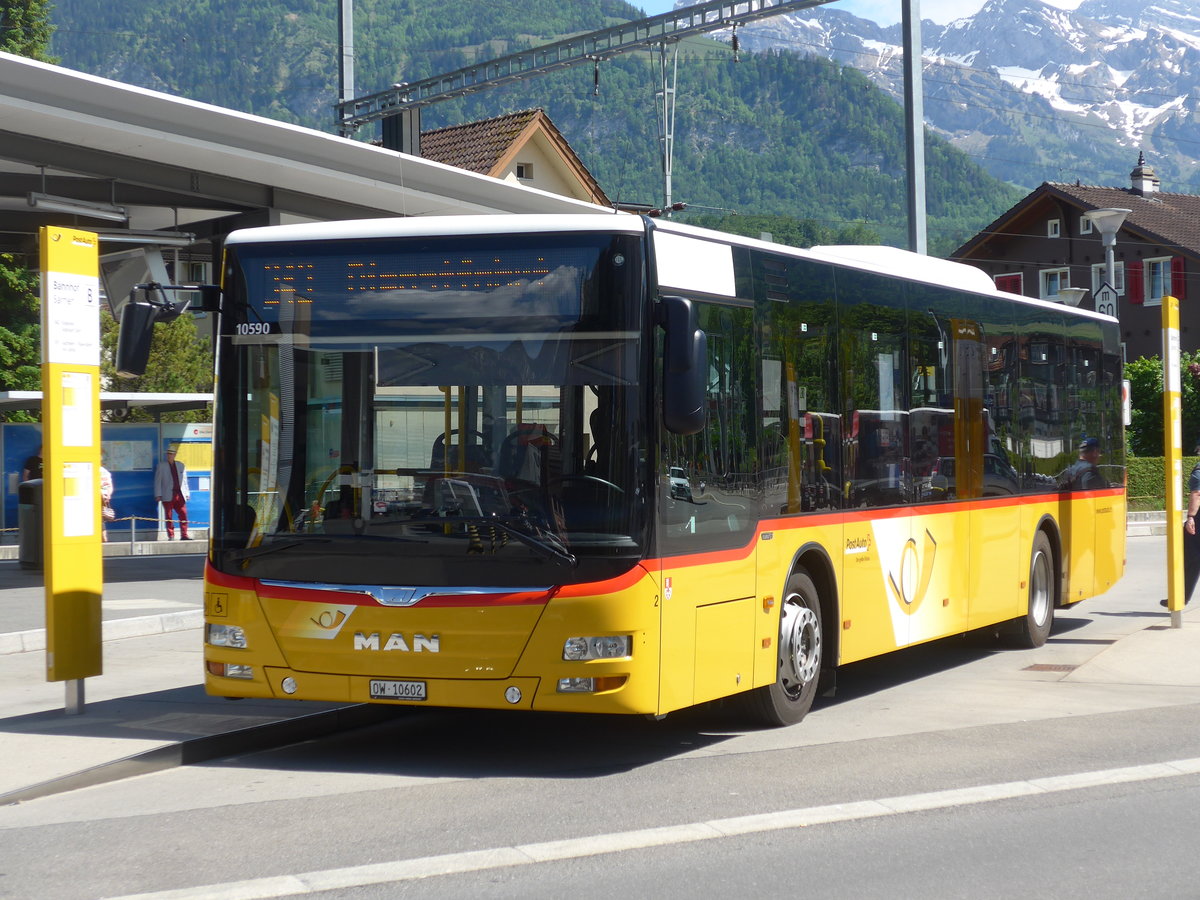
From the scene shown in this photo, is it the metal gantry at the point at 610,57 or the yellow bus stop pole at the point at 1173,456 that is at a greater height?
the metal gantry at the point at 610,57

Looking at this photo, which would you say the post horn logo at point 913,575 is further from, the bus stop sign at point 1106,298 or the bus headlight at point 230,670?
the bus stop sign at point 1106,298

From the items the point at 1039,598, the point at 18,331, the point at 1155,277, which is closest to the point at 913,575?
the point at 1039,598

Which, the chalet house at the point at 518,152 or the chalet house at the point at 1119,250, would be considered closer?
the chalet house at the point at 518,152

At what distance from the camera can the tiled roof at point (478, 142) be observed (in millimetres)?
45906

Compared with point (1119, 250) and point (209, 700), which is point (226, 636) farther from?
point (1119, 250)

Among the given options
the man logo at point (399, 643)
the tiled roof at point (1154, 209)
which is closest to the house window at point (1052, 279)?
the tiled roof at point (1154, 209)

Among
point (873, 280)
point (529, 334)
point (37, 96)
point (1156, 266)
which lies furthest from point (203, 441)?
point (1156, 266)

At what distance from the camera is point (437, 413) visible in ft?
27.6

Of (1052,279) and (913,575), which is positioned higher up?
(1052,279)

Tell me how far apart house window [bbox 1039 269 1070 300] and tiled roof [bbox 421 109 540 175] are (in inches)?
1019

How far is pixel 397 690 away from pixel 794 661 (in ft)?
8.42

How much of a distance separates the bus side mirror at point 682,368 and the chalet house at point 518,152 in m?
37.4

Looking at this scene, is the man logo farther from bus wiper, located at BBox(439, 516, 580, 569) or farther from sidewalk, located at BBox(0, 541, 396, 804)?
sidewalk, located at BBox(0, 541, 396, 804)

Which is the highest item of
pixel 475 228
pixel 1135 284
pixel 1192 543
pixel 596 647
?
pixel 1135 284
